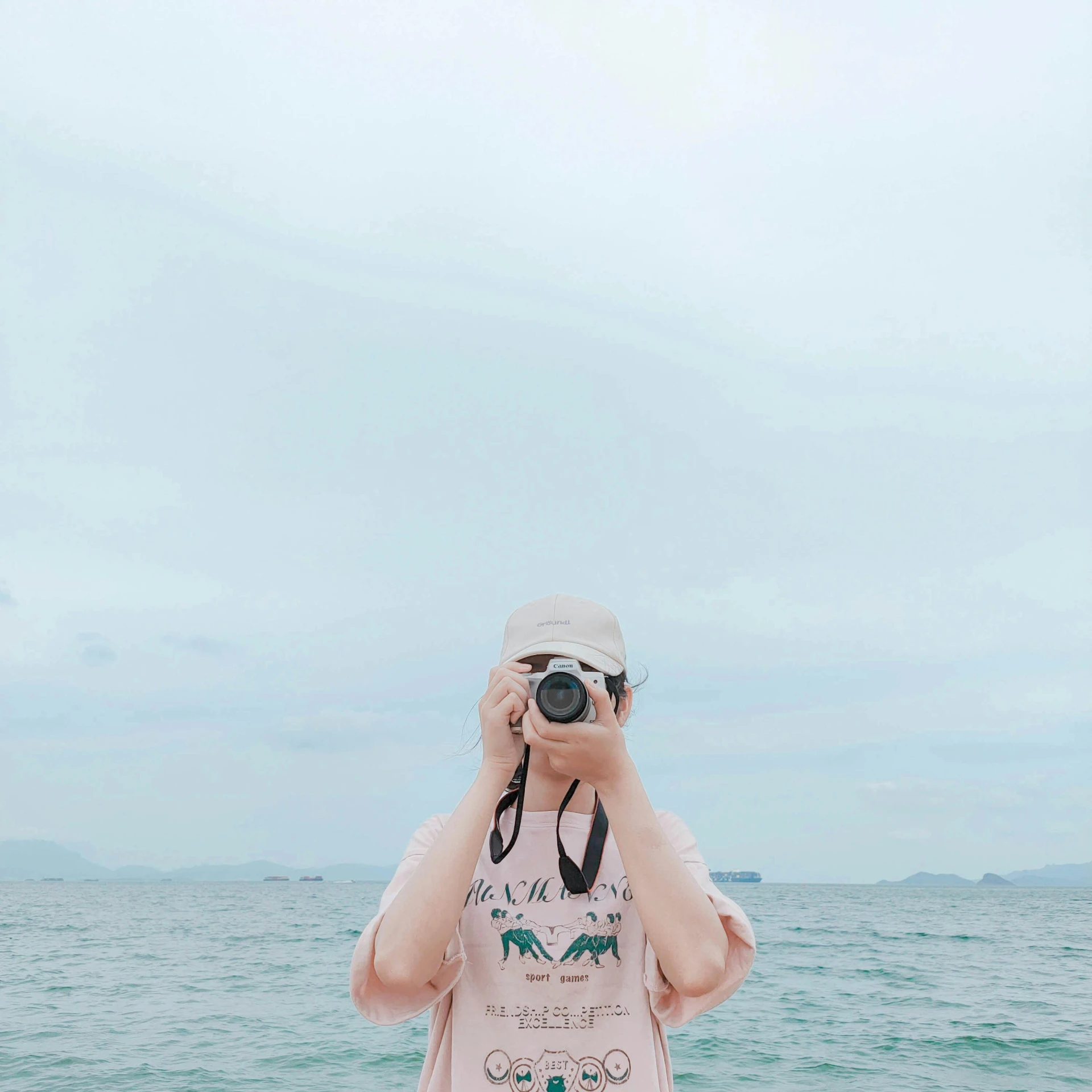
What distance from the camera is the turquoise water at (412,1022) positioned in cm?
1080

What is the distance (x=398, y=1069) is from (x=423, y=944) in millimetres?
11231

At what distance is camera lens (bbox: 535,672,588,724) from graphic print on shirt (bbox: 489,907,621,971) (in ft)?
1.41

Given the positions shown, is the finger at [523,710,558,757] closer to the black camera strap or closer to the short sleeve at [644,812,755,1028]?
the black camera strap

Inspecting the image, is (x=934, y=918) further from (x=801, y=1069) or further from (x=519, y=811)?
(x=519, y=811)

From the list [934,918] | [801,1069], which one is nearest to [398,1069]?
[801,1069]

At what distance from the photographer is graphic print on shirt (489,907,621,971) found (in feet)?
6.00

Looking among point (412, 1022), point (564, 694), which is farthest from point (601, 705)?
point (412, 1022)

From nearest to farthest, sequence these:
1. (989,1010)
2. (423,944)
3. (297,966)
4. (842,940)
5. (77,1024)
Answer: (423,944)
(77,1024)
(989,1010)
(297,966)
(842,940)

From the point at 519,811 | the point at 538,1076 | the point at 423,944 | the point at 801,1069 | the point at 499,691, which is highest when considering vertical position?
the point at 499,691

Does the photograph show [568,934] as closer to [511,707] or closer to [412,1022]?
[511,707]

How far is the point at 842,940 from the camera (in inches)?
1195

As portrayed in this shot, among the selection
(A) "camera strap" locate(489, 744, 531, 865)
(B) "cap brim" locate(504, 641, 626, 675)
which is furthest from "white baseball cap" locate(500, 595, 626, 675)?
(A) "camera strap" locate(489, 744, 531, 865)

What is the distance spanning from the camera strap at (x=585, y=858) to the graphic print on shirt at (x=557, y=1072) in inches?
11.9

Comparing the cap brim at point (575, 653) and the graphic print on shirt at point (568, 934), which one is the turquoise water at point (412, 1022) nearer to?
the graphic print on shirt at point (568, 934)
